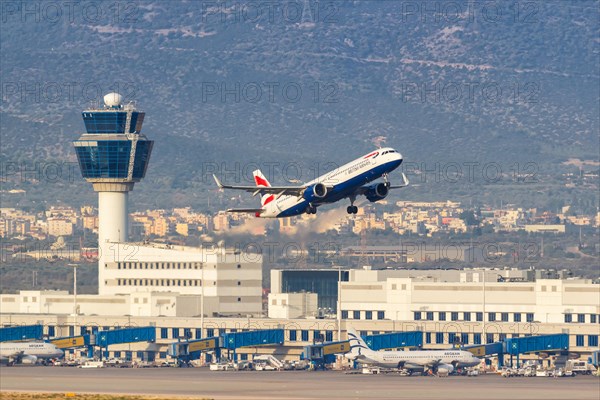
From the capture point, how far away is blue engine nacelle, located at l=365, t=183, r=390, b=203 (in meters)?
177

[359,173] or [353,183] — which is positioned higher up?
[359,173]

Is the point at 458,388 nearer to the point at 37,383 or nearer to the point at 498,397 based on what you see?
the point at 498,397

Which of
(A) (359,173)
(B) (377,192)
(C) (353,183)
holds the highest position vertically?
(A) (359,173)

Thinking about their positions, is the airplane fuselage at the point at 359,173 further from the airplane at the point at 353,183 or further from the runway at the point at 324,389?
the runway at the point at 324,389

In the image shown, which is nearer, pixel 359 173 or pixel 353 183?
pixel 359 173

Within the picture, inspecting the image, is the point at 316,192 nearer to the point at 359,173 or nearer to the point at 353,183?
the point at 353,183

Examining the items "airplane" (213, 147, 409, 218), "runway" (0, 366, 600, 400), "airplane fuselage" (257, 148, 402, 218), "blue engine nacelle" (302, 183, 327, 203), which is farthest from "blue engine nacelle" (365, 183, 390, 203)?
"runway" (0, 366, 600, 400)

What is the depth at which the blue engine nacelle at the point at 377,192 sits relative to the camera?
177375 mm

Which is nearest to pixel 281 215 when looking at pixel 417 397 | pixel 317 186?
pixel 317 186

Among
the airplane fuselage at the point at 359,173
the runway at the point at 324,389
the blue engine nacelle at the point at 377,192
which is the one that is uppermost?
the airplane fuselage at the point at 359,173

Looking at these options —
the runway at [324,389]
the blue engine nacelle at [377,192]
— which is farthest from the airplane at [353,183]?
the runway at [324,389]

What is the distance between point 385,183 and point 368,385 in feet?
96.2

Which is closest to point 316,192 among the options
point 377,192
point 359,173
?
point 359,173

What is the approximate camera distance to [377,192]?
7028 inches
